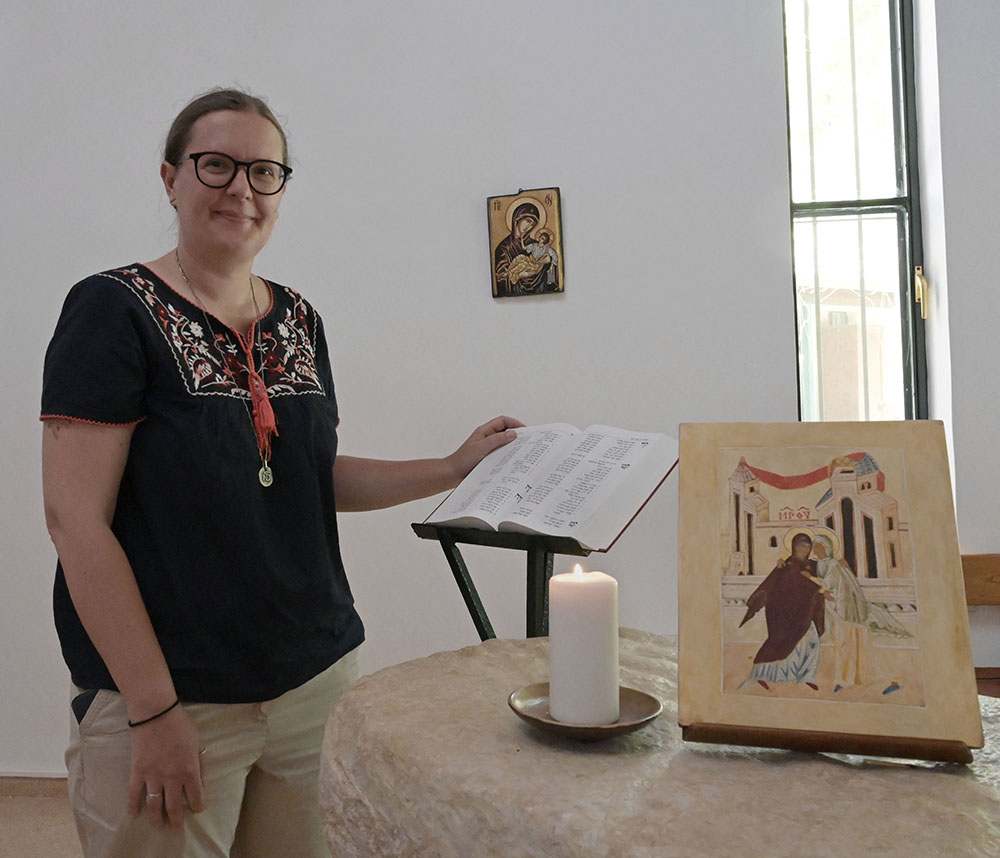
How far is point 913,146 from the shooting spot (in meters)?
2.48

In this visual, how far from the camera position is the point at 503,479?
1.15m

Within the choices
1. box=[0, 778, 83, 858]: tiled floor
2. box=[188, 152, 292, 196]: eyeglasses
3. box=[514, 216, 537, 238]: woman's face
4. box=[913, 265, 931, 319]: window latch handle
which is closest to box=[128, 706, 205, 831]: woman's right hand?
box=[188, 152, 292, 196]: eyeglasses

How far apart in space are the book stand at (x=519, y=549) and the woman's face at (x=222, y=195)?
0.46 metres

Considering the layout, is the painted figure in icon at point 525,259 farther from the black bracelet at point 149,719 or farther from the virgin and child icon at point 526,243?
the black bracelet at point 149,719

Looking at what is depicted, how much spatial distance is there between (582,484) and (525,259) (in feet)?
4.87

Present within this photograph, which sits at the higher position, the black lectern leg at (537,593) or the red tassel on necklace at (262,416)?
the red tassel on necklace at (262,416)

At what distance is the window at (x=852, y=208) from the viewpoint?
2508 millimetres

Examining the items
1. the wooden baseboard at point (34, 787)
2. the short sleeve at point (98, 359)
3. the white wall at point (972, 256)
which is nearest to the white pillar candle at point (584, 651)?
the short sleeve at point (98, 359)

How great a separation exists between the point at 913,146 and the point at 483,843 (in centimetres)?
249

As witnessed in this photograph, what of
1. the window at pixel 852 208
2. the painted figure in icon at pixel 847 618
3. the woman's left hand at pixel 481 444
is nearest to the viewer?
the painted figure in icon at pixel 847 618

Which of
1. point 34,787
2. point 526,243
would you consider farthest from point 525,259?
point 34,787

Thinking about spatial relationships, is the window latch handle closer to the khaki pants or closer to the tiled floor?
the khaki pants

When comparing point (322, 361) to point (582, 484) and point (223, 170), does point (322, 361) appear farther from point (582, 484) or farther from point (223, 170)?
point (582, 484)

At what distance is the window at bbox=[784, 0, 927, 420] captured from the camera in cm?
251
